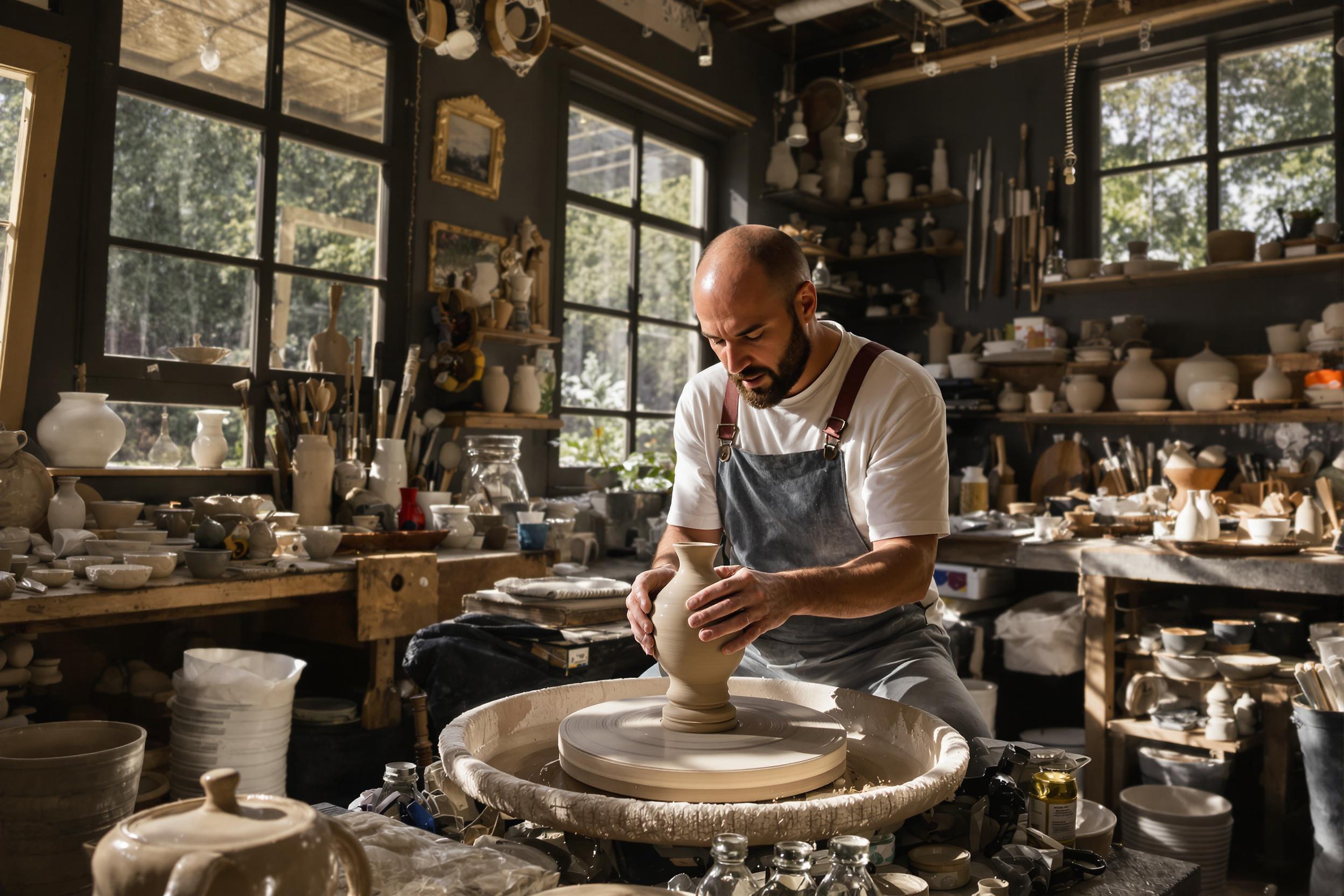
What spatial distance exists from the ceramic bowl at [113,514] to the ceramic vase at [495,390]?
64.0 inches

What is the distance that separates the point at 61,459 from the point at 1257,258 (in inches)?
206

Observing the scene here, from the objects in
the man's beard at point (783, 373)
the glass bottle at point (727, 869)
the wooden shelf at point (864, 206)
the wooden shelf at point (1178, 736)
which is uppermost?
the wooden shelf at point (864, 206)

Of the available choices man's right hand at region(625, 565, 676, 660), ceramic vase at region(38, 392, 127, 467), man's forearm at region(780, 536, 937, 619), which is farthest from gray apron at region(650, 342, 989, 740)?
ceramic vase at region(38, 392, 127, 467)

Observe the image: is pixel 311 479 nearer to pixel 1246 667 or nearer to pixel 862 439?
pixel 862 439

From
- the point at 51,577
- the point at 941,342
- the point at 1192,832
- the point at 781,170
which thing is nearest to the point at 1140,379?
the point at 941,342

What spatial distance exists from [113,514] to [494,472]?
147 cm

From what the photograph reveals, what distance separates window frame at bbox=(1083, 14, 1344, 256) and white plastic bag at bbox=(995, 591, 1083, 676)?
2318 millimetres

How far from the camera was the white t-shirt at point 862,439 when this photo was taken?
203 cm

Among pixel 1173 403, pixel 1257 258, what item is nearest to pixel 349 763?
pixel 1173 403

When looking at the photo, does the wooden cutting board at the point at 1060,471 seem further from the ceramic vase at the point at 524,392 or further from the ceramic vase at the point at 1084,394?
the ceramic vase at the point at 524,392

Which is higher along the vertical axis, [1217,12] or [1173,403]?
[1217,12]

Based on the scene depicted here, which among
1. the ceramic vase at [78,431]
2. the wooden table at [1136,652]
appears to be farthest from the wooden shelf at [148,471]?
the wooden table at [1136,652]

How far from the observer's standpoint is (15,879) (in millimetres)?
1863

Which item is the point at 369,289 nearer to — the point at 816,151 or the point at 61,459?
the point at 61,459
